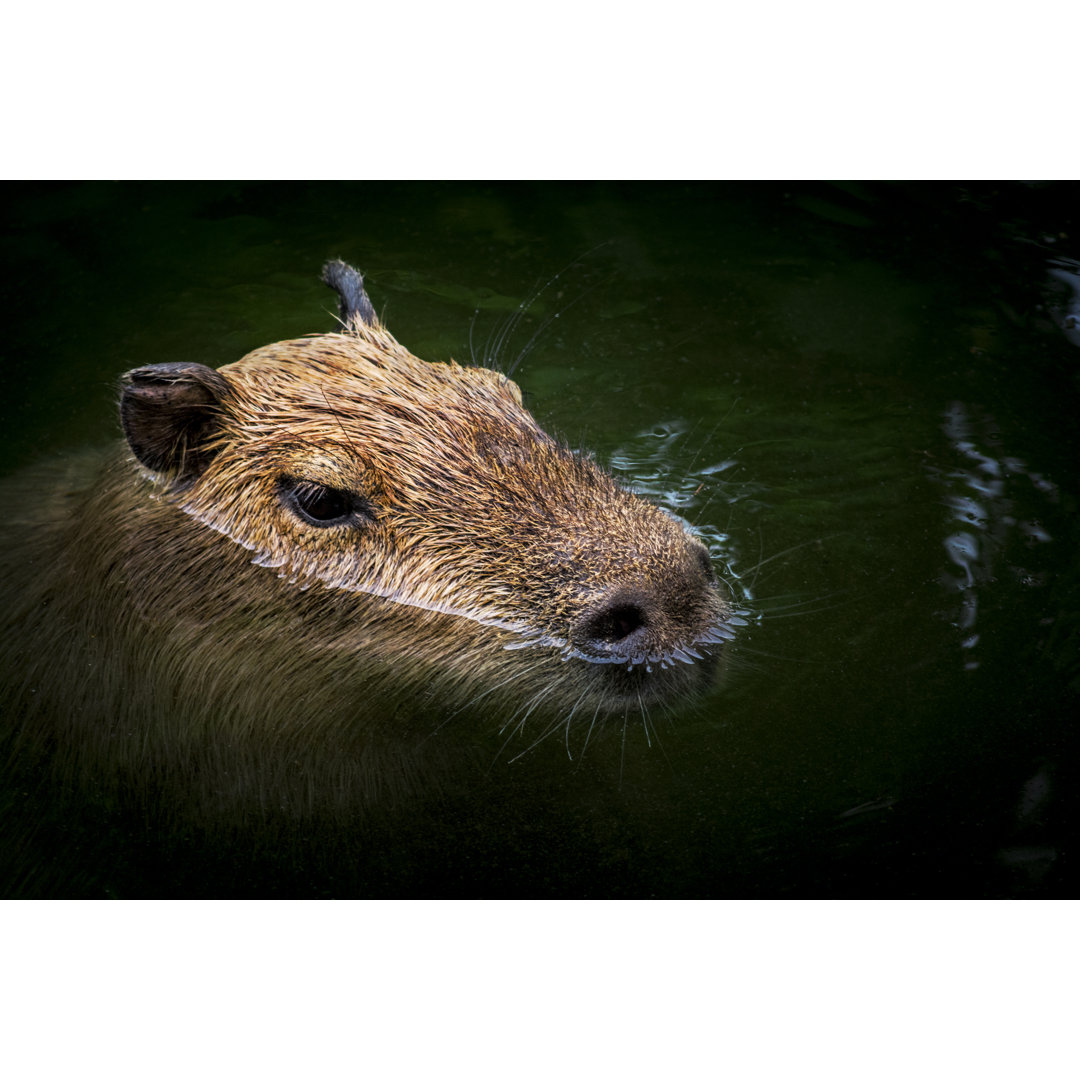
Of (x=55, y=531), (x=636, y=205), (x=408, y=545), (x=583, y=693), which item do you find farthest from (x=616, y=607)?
(x=636, y=205)

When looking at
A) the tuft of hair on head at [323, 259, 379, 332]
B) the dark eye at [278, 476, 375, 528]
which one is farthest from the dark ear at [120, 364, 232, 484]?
the tuft of hair on head at [323, 259, 379, 332]

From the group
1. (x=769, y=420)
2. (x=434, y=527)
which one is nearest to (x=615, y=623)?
(x=434, y=527)

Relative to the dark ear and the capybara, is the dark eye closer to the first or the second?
the capybara

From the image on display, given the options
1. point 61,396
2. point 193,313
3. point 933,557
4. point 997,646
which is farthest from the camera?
point 193,313

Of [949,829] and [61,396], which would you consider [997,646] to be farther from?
[61,396]

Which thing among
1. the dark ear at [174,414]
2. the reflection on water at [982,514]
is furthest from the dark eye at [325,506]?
the reflection on water at [982,514]
